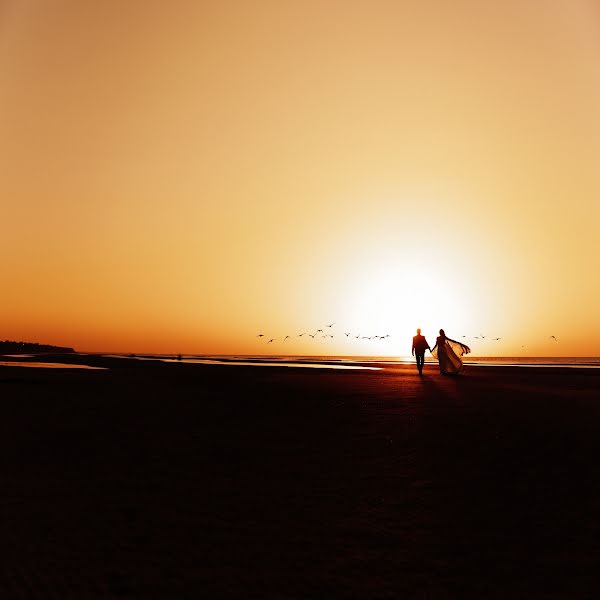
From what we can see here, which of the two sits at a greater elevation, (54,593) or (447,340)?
(447,340)

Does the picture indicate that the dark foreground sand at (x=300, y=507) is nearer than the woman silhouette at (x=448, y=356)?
Yes

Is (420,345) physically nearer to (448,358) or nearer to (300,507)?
(448,358)

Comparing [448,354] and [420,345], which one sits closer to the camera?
[420,345]

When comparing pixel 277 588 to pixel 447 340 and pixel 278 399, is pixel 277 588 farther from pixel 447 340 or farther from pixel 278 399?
pixel 447 340

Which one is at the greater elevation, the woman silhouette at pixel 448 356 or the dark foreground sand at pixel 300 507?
the woman silhouette at pixel 448 356

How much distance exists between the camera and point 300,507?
7.08 m

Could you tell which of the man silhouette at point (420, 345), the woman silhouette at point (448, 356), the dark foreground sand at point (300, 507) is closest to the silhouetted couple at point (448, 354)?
the woman silhouette at point (448, 356)

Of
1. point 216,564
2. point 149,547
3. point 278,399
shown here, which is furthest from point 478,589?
point 278,399

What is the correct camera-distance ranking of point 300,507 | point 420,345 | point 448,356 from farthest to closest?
point 448,356
point 420,345
point 300,507

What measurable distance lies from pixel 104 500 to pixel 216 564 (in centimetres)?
258

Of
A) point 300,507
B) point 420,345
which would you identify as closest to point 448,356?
point 420,345

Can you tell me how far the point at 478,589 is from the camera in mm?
4887

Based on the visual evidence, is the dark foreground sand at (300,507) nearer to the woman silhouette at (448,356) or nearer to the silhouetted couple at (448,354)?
the silhouetted couple at (448,354)

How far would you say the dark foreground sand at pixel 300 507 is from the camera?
5.02m
